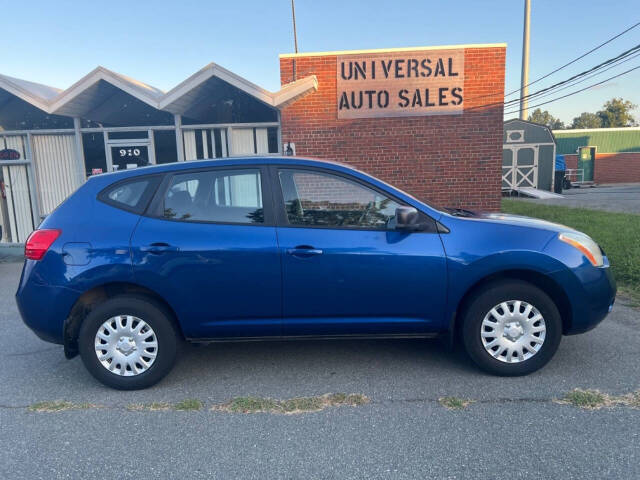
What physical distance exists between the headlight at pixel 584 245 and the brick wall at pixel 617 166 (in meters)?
34.1

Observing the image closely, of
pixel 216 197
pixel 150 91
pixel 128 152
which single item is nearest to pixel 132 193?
pixel 216 197

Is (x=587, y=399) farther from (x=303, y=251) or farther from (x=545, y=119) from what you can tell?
(x=545, y=119)

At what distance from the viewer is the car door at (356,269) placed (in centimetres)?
352

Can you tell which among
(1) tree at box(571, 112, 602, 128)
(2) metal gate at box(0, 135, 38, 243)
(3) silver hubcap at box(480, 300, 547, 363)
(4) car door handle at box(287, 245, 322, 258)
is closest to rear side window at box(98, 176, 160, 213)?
(4) car door handle at box(287, 245, 322, 258)

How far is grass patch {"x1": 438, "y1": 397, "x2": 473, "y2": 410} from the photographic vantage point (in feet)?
10.6

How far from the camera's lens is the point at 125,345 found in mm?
3566

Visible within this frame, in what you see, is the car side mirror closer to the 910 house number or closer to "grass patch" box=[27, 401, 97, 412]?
"grass patch" box=[27, 401, 97, 412]

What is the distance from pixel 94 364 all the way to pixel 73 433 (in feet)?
2.03

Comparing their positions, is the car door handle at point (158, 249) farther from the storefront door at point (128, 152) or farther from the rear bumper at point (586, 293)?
the storefront door at point (128, 152)

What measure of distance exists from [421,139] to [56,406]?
8201 millimetres

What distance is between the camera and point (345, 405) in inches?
130

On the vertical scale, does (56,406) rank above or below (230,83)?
below

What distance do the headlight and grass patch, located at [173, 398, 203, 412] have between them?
3.06m

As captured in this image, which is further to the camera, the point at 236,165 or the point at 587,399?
the point at 236,165
